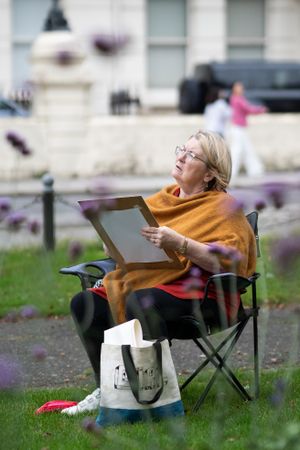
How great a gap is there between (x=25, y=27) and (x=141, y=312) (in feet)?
85.0

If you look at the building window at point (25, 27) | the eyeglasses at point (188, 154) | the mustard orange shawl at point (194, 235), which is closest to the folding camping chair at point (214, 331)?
the mustard orange shawl at point (194, 235)

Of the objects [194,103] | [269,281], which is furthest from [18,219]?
[194,103]

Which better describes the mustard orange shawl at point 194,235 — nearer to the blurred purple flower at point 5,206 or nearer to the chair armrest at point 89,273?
the chair armrest at point 89,273

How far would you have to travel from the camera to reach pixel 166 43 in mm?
31062

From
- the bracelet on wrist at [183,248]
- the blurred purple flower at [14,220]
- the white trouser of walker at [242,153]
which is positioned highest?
the blurred purple flower at [14,220]

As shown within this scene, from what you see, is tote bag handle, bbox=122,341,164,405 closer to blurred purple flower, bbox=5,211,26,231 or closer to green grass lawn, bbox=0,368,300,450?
green grass lawn, bbox=0,368,300,450

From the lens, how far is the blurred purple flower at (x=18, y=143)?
383 cm

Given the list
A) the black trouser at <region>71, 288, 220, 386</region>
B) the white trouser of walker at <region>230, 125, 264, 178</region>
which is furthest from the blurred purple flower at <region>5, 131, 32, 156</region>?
the white trouser of walker at <region>230, 125, 264, 178</region>

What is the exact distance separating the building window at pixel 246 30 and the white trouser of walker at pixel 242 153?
11.2 metres

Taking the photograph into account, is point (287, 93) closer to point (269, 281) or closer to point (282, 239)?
point (269, 281)

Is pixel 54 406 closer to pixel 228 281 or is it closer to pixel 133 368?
pixel 133 368

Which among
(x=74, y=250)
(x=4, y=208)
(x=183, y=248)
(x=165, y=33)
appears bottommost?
(x=183, y=248)

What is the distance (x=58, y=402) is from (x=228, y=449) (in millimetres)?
1111

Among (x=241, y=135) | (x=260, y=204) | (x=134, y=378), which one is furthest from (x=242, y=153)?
(x=260, y=204)
